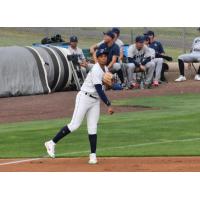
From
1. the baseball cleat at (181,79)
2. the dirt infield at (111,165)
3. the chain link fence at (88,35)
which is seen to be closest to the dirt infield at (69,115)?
the dirt infield at (111,165)

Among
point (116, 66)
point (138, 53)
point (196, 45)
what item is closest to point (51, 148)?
point (116, 66)

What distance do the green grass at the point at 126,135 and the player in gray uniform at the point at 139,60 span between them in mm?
3592

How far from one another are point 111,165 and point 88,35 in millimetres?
27673

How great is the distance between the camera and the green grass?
16.6 metres

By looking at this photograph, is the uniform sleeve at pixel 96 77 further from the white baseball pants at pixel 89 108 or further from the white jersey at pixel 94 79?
the white baseball pants at pixel 89 108

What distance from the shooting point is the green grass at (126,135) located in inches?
654

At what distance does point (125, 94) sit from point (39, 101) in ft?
8.76

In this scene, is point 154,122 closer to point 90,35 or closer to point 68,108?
point 68,108

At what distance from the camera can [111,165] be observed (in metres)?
14.9

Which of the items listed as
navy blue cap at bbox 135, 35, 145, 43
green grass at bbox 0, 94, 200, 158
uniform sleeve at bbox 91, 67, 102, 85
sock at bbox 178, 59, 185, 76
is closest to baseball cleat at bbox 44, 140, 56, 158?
green grass at bbox 0, 94, 200, 158

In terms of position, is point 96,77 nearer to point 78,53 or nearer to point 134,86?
point 134,86

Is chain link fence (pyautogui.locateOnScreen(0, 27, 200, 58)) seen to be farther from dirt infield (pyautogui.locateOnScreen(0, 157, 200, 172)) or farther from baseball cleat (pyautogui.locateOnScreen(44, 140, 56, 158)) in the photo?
baseball cleat (pyautogui.locateOnScreen(44, 140, 56, 158))

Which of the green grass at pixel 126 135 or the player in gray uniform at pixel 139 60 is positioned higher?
the player in gray uniform at pixel 139 60

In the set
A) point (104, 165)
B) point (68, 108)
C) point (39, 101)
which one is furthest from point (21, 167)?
point (39, 101)
